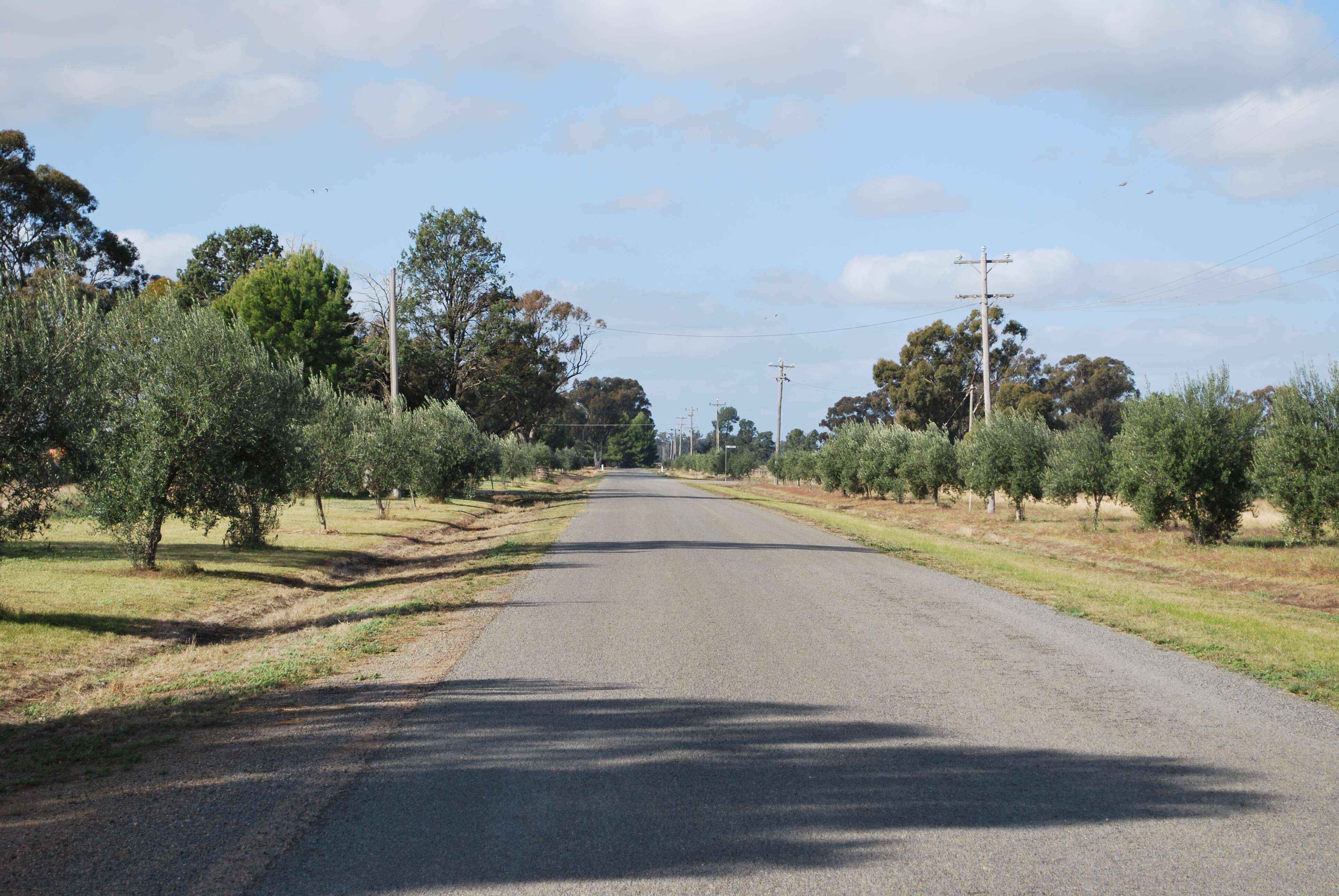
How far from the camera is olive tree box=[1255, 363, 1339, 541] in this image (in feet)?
72.5

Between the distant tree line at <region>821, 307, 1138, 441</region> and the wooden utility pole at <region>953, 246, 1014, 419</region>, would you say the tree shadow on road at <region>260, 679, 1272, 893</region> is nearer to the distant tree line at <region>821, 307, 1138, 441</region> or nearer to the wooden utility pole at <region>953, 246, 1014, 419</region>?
the wooden utility pole at <region>953, 246, 1014, 419</region>

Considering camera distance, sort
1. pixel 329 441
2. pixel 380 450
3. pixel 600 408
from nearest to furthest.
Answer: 1. pixel 329 441
2. pixel 380 450
3. pixel 600 408

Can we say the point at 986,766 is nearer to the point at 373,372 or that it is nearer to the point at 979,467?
the point at 979,467

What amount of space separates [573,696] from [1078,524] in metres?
31.3

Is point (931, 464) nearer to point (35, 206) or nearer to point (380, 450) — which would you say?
point (380, 450)

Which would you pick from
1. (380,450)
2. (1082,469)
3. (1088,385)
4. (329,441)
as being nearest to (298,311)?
(380,450)

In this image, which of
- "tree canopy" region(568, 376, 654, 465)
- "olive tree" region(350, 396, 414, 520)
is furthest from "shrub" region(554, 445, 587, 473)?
"olive tree" region(350, 396, 414, 520)

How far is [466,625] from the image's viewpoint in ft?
39.5

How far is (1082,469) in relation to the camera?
110 ft

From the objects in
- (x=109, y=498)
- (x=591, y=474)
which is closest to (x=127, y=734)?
(x=109, y=498)

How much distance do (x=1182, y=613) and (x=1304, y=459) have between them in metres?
12.2

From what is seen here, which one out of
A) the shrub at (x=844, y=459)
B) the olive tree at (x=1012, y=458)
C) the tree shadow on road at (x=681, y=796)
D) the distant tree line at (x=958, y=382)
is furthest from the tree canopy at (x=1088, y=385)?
the tree shadow on road at (x=681, y=796)

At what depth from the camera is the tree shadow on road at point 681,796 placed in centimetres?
468

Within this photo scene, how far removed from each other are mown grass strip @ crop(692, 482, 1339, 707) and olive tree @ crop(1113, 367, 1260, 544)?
13.2 feet
